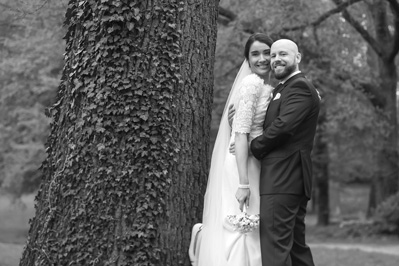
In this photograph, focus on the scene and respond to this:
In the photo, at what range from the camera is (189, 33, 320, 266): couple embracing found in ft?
16.7

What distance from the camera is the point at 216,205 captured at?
17.8 ft

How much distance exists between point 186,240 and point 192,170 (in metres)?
0.59

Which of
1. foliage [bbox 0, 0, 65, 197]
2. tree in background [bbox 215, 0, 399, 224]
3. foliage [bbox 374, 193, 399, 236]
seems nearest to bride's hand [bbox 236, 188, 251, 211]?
foliage [bbox 0, 0, 65, 197]

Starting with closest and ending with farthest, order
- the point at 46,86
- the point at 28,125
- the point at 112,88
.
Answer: the point at 112,88 < the point at 46,86 < the point at 28,125

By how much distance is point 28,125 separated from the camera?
771 inches

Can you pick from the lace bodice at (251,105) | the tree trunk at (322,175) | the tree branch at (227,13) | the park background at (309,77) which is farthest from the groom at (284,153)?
the tree trunk at (322,175)

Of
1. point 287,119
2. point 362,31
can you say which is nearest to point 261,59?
point 287,119

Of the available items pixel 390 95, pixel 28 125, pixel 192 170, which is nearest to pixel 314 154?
pixel 390 95

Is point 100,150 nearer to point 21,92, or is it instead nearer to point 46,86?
point 46,86

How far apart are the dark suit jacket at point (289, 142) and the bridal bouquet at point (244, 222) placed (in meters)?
0.21

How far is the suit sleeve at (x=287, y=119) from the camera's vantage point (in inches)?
199

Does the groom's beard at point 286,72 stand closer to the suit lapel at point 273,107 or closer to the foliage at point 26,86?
the suit lapel at point 273,107

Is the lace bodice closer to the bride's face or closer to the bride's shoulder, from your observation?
the bride's shoulder

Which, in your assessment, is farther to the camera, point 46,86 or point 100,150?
point 46,86
